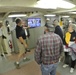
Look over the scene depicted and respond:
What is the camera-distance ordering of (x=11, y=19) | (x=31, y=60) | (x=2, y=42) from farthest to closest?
1. (x=11, y=19)
2. (x=2, y=42)
3. (x=31, y=60)

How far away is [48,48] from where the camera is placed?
217cm

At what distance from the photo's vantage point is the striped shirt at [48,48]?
214 centimetres

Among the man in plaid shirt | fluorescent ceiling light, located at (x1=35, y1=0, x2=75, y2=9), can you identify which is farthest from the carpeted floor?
fluorescent ceiling light, located at (x1=35, y1=0, x2=75, y2=9)

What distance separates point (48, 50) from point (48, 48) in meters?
0.04

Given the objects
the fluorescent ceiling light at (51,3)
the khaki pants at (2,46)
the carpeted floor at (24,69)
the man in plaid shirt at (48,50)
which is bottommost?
the carpeted floor at (24,69)

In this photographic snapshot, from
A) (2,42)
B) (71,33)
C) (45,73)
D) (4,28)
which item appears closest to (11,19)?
(4,28)

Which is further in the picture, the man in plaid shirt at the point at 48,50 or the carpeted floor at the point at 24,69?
the carpeted floor at the point at 24,69

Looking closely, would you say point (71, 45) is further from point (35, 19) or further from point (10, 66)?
point (35, 19)

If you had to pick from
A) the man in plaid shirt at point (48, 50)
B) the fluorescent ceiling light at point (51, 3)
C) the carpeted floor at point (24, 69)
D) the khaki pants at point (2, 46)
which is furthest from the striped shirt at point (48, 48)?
the khaki pants at point (2, 46)

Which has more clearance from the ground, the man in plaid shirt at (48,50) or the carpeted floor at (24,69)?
the man in plaid shirt at (48,50)

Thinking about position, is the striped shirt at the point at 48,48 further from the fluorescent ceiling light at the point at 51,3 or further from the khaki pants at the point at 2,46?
the khaki pants at the point at 2,46

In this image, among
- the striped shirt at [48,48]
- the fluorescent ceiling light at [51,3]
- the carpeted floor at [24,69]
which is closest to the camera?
the striped shirt at [48,48]

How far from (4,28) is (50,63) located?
3.92m

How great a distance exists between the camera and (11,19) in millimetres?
6016
